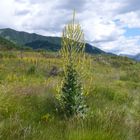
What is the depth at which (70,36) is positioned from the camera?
9.00 m

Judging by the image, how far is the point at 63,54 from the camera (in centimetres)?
896

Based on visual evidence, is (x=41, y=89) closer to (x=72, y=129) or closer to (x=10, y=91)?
(x=10, y=91)

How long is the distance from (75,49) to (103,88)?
4550 mm

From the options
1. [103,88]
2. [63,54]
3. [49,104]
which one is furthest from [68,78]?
[103,88]

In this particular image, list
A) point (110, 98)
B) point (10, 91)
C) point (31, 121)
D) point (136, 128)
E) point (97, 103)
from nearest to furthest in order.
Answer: point (136, 128), point (31, 121), point (10, 91), point (97, 103), point (110, 98)

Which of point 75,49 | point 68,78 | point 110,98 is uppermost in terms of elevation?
point 75,49

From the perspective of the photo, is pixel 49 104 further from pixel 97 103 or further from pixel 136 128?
pixel 136 128

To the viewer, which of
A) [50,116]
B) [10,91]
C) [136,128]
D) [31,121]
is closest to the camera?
[136,128]

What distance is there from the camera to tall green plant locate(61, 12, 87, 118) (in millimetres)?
8867

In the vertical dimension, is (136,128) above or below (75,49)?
below

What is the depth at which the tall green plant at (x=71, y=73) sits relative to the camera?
29.1 ft

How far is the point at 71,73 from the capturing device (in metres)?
8.92

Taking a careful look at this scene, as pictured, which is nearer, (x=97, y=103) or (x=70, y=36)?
(x=70, y=36)

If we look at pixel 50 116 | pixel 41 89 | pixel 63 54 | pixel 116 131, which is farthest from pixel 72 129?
pixel 41 89
